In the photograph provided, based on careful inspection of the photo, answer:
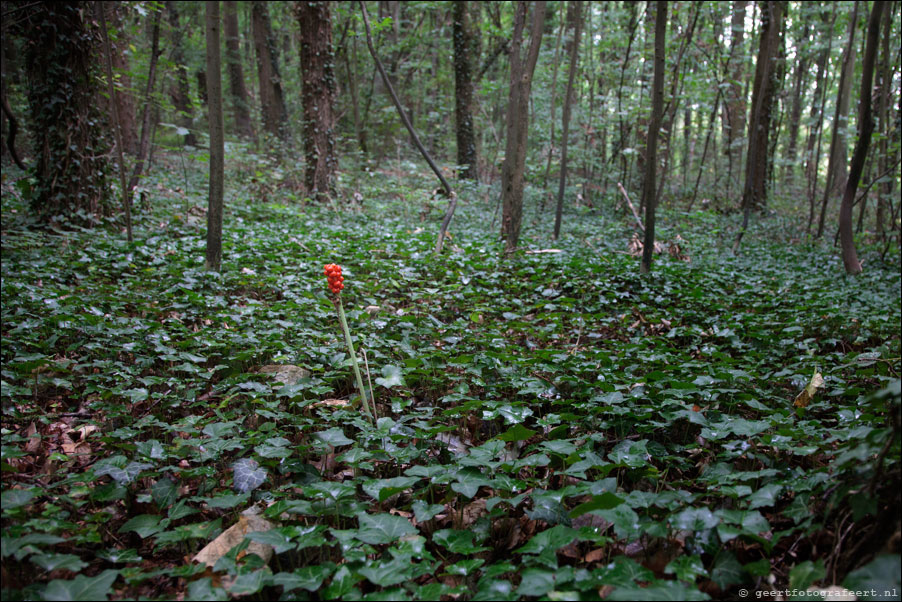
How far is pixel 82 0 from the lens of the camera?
620 cm

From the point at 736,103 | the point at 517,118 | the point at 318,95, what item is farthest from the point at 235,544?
the point at 736,103

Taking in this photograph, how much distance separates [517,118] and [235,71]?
1362 cm

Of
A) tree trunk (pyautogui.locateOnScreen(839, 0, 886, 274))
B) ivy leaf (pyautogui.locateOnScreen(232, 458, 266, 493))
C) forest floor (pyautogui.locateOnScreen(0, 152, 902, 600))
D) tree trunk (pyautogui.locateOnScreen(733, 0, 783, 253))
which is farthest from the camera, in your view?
tree trunk (pyautogui.locateOnScreen(733, 0, 783, 253))

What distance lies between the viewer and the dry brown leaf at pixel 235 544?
1.75m

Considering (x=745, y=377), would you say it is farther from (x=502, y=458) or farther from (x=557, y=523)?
(x=557, y=523)

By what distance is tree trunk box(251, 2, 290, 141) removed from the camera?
51.0 feet

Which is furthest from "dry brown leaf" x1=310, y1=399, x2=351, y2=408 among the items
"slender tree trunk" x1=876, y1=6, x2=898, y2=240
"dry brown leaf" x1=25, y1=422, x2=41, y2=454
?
"slender tree trunk" x1=876, y1=6, x2=898, y2=240

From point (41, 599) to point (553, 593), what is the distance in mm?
1405

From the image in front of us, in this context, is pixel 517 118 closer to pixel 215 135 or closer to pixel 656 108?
pixel 656 108

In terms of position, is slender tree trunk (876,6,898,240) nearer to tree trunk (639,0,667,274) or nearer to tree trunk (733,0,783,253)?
tree trunk (733,0,783,253)

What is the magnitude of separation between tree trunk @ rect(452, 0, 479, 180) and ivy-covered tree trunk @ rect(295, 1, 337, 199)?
399 centimetres

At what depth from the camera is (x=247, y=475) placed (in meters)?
2.06

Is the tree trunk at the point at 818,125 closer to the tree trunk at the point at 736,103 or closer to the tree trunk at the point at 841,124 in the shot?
the tree trunk at the point at 841,124

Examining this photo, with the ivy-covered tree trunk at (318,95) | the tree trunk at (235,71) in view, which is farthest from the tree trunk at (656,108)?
the tree trunk at (235,71)
